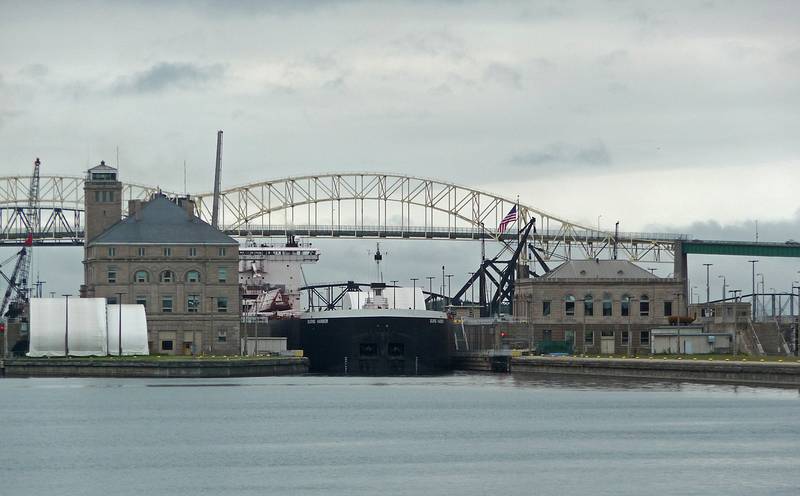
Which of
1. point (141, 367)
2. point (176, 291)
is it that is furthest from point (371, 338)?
point (141, 367)

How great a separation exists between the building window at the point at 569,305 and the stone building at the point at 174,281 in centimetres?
3163

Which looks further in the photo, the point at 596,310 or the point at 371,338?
the point at 596,310

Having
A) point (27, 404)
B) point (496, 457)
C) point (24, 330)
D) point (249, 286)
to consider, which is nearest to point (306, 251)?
point (249, 286)

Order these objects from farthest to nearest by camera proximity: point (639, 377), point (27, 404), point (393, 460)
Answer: point (639, 377) < point (27, 404) < point (393, 460)

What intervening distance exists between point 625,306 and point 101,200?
52.7 m

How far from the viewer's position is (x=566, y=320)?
16338 centimetres

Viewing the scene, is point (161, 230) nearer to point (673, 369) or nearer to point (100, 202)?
point (100, 202)

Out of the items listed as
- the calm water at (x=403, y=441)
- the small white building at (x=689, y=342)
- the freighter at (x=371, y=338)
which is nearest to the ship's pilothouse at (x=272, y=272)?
the freighter at (x=371, y=338)

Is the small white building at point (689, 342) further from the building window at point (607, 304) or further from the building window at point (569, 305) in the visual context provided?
the building window at point (569, 305)

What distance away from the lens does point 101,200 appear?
548 feet

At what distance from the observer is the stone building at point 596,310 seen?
163 m

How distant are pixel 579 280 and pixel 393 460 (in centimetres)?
9120

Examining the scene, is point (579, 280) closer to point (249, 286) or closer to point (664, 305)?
point (664, 305)

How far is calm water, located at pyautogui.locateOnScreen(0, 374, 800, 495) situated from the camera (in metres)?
66.6
